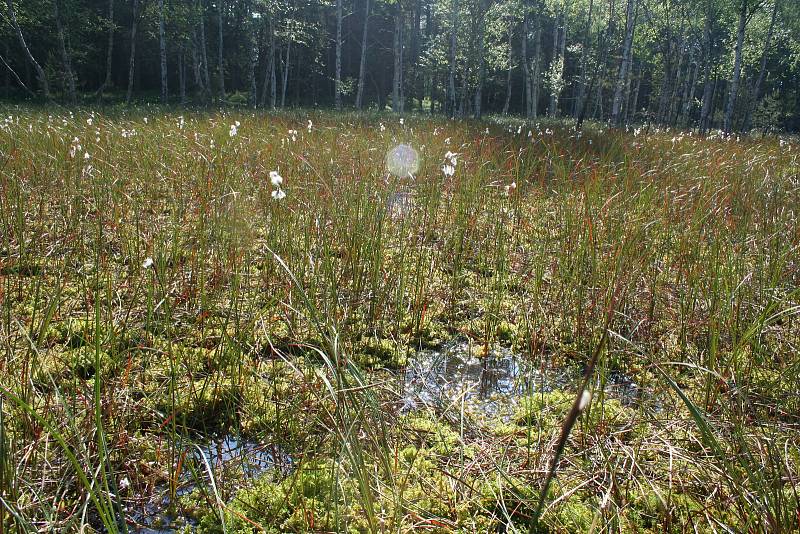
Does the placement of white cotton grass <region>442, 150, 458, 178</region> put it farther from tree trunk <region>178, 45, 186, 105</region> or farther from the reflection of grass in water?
tree trunk <region>178, 45, 186, 105</region>

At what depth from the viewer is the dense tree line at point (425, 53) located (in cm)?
2083

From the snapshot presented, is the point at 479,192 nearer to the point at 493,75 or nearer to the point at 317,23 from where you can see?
the point at 317,23

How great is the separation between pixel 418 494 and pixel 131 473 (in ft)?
2.91

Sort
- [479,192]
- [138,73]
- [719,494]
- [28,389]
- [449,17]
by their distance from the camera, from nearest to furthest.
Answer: [719,494]
[28,389]
[479,192]
[449,17]
[138,73]

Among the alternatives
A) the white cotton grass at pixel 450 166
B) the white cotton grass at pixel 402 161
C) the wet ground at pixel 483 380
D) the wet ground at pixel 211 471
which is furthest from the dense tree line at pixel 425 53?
the wet ground at pixel 211 471

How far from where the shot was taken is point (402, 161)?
646cm

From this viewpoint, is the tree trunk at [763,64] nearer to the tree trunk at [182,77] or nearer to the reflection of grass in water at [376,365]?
the reflection of grass in water at [376,365]

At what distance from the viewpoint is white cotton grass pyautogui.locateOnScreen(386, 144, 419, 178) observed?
5.74m

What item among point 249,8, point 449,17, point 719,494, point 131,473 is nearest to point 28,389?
point 131,473

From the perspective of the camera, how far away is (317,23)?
3092cm

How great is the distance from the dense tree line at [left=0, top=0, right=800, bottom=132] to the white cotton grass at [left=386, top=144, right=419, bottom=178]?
34.7 ft

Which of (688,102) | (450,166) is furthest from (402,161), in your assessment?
(688,102)

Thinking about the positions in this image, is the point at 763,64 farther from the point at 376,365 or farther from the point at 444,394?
the point at 444,394

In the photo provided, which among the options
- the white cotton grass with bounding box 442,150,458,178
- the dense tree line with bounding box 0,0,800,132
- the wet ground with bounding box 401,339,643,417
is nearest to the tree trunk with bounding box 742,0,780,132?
the dense tree line with bounding box 0,0,800,132
